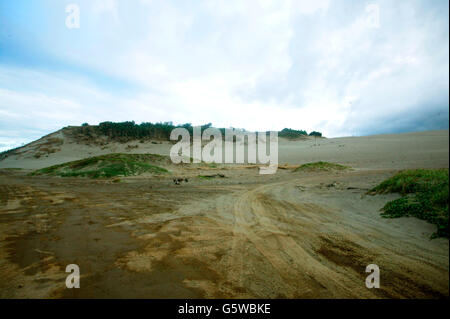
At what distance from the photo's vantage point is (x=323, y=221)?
4211 mm

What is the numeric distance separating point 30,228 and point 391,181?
7.83 meters

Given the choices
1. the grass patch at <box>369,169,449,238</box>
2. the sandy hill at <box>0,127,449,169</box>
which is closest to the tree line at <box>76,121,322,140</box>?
the sandy hill at <box>0,127,449,169</box>

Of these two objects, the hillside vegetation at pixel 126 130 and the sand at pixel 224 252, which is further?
the hillside vegetation at pixel 126 130

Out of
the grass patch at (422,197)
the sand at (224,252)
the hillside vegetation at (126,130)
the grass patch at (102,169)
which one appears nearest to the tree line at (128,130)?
the hillside vegetation at (126,130)

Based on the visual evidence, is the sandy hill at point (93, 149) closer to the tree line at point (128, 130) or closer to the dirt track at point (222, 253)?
the tree line at point (128, 130)

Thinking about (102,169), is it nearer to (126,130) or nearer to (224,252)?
(224,252)

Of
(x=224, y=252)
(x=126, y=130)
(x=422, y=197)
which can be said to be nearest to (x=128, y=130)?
(x=126, y=130)

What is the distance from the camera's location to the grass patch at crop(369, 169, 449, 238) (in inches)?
108

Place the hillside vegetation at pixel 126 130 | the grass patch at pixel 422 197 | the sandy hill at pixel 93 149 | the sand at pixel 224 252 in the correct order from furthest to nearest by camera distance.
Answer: the hillside vegetation at pixel 126 130 → the sandy hill at pixel 93 149 → the grass patch at pixel 422 197 → the sand at pixel 224 252

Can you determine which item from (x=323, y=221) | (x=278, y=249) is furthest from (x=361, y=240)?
(x=278, y=249)

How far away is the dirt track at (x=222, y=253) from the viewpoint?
2.04 m

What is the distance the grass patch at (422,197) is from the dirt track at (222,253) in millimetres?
187

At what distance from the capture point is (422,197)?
3604mm
